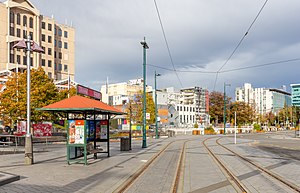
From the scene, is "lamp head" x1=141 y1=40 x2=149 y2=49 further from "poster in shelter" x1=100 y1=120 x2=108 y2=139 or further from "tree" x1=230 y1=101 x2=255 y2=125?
"tree" x1=230 y1=101 x2=255 y2=125

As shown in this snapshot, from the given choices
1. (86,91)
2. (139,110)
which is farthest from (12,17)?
(86,91)

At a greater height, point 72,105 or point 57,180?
point 72,105

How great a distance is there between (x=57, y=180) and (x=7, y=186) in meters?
1.54

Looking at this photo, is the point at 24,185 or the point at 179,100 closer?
the point at 24,185

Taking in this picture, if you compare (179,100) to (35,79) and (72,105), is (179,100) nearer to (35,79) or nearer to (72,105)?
(35,79)

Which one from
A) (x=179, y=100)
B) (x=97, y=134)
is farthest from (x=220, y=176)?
(x=179, y=100)

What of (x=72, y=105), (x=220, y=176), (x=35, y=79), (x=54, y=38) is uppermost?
(x=54, y=38)

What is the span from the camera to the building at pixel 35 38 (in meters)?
70.4

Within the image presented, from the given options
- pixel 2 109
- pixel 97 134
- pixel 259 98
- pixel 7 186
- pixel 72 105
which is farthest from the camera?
pixel 259 98

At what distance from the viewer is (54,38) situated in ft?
282

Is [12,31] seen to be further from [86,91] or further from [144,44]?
[86,91]

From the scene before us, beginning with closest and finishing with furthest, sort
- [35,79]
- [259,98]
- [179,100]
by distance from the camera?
[35,79] < [179,100] < [259,98]

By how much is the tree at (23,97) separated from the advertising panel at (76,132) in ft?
85.4

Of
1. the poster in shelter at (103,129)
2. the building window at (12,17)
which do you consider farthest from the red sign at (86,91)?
the building window at (12,17)
